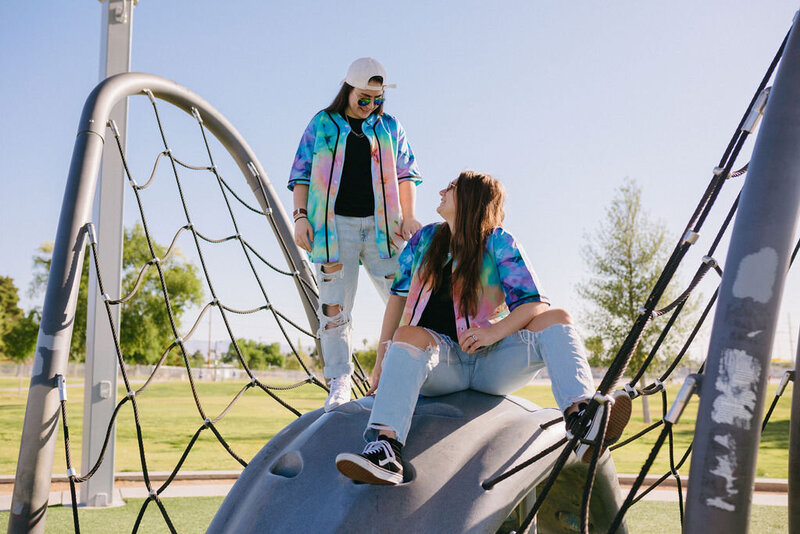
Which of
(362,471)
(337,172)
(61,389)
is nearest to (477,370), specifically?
(362,471)

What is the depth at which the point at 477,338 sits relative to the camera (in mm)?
1878

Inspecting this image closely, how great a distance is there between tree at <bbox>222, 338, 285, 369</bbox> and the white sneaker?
1190 inches

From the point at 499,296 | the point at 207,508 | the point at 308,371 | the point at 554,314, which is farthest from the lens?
the point at 207,508

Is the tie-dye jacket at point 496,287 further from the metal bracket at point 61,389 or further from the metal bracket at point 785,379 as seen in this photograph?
the metal bracket at point 61,389

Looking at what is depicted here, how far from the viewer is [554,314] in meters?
1.88

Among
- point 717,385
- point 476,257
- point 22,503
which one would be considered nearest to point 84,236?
point 22,503

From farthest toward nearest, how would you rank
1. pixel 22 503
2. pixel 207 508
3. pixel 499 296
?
pixel 207 508 → pixel 22 503 → pixel 499 296

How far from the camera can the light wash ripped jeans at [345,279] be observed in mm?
2717

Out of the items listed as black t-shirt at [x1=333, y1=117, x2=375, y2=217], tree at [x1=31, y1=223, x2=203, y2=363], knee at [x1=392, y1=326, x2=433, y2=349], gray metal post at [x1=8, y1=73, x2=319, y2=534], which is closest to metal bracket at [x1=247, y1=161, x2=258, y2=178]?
gray metal post at [x1=8, y1=73, x2=319, y2=534]

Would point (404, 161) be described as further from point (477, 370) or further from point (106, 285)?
point (106, 285)

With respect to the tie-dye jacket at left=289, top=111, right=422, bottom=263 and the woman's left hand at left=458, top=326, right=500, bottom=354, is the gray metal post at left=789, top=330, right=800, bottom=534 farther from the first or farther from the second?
the tie-dye jacket at left=289, top=111, right=422, bottom=263

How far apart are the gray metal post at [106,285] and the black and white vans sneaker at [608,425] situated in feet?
10.9

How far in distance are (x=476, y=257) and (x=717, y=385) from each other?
2.75ft

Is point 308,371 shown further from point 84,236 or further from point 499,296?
point 499,296
